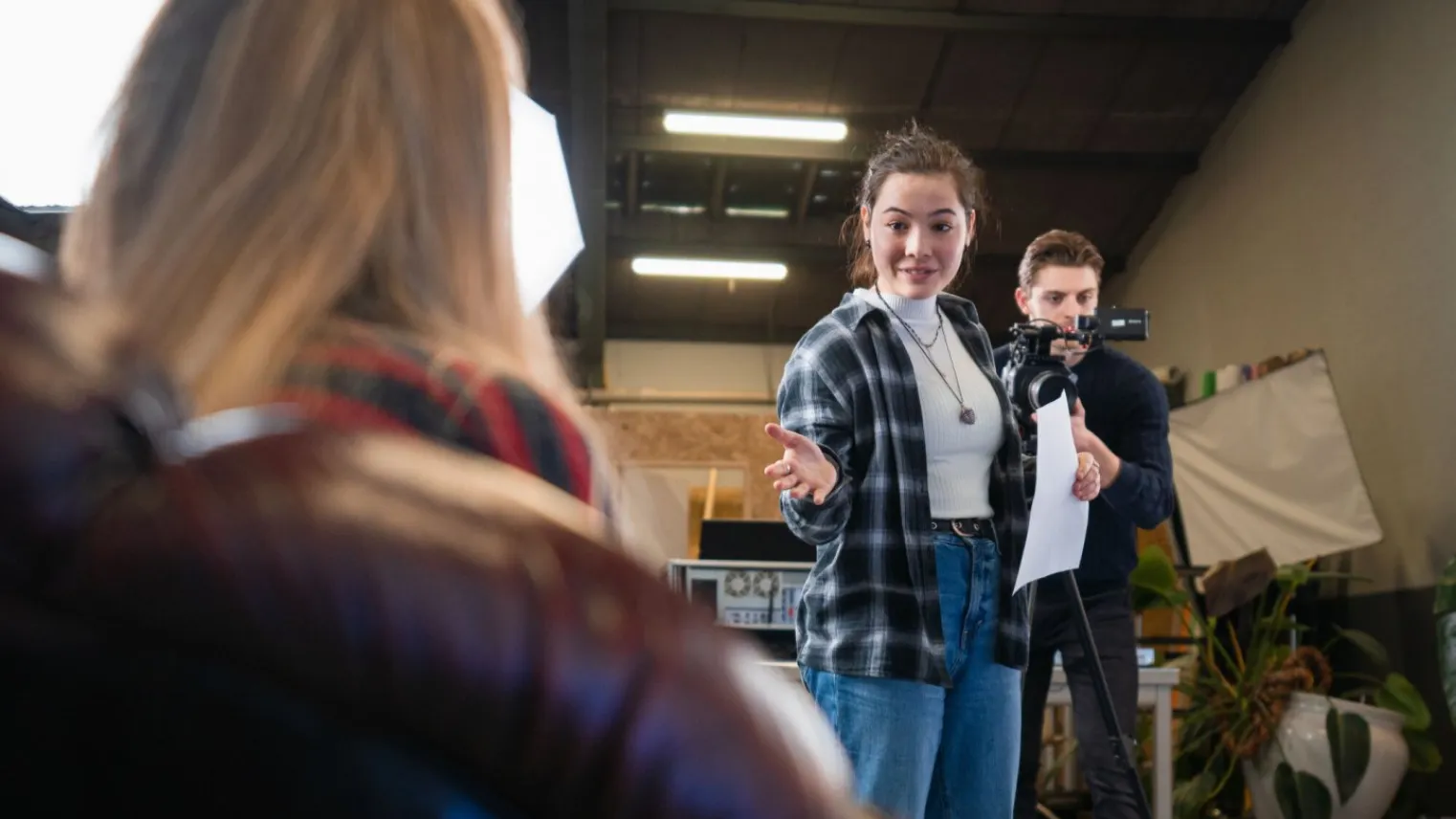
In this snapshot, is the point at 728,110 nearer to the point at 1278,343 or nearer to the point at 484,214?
the point at 1278,343

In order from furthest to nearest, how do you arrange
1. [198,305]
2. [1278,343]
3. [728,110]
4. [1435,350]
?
1. [728,110]
2. [1278,343]
3. [1435,350]
4. [198,305]

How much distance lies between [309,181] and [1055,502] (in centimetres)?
128

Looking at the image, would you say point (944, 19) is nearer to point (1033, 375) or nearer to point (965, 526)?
point (1033, 375)

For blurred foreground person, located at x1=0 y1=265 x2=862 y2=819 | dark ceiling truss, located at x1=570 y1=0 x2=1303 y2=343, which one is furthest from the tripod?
dark ceiling truss, located at x1=570 y1=0 x2=1303 y2=343

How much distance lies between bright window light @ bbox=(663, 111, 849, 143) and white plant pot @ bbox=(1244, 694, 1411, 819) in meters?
3.42

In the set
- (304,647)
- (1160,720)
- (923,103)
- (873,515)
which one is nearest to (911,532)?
(873,515)

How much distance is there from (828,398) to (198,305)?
44.4 inches

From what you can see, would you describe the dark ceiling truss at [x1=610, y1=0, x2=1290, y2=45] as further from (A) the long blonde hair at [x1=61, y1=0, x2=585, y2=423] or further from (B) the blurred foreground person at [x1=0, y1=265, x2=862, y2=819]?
(B) the blurred foreground person at [x1=0, y1=265, x2=862, y2=819]

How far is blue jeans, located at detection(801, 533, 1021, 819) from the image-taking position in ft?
4.65

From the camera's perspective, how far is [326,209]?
0.52 metres

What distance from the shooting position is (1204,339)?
644cm

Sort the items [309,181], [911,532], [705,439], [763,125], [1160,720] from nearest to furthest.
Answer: [309,181]
[911,532]
[1160,720]
[763,125]
[705,439]

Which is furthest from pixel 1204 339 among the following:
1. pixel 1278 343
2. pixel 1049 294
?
pixel 1049 294

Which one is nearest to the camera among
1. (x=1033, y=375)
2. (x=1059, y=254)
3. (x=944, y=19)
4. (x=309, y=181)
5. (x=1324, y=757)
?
(x=309, y=181)
